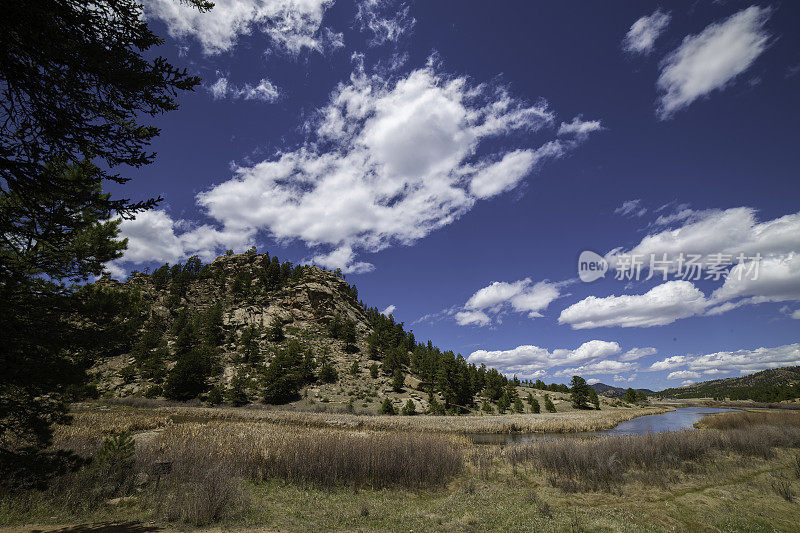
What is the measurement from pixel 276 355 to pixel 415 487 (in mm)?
59280

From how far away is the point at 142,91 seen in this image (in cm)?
619

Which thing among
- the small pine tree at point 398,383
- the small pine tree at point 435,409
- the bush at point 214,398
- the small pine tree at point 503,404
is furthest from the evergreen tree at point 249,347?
the small pine tree at point 503,404

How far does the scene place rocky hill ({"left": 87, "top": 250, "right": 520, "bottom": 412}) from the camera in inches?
2154

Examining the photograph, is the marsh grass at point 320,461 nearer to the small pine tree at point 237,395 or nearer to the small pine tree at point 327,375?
the small pine tree at point 237,395

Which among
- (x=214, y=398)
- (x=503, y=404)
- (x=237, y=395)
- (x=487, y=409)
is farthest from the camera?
(x=503, y=404)

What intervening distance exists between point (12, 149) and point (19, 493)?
28.2 ft

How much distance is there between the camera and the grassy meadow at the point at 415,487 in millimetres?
7871

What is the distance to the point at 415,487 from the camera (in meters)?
12.2

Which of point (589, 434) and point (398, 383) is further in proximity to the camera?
point (398, 383)

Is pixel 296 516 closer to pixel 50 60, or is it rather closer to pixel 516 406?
pixel 50 60

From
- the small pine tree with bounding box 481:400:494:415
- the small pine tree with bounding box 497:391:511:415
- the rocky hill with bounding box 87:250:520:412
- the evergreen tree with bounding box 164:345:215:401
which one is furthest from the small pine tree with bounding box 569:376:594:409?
the evergreen tree with bounding box 164:345:215:401

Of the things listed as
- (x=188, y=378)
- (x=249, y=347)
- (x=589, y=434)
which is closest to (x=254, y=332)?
(x=249, y=347)

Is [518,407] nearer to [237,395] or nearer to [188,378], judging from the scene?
[237,395]

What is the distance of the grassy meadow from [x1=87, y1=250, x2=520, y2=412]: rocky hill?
21831 millimetres
